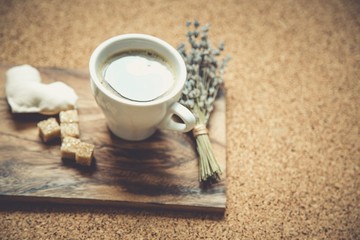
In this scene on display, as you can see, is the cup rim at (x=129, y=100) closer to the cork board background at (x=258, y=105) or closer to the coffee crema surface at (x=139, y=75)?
the coffee crema surface at (x=139, y=75)

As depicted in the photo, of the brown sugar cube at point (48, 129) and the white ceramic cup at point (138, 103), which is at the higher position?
the white ceramic cup at point (138, 103)

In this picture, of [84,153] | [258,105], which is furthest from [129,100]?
[258,105]

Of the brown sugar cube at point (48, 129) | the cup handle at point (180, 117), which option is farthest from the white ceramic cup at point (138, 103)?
the brown sugar cube at point (48, 129)

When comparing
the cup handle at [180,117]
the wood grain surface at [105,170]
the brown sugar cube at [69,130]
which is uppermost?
the cup handle at [180,117]

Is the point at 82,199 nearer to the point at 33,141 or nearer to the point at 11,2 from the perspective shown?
the point at 33,141

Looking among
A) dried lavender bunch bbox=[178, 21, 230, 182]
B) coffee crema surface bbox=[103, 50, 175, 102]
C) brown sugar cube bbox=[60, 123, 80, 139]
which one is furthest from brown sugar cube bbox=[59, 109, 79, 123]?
dried lavender bunch bbox=[178, 21, 230, 182]

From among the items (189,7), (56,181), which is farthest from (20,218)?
(189,7)
